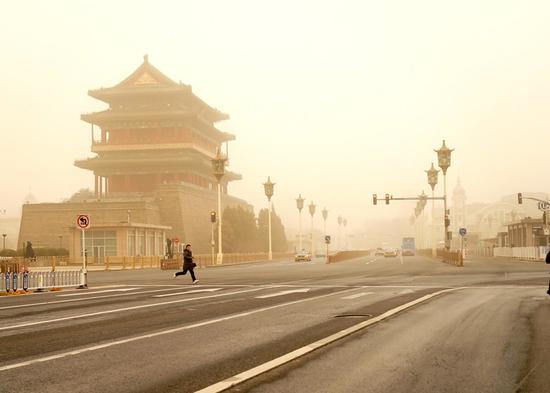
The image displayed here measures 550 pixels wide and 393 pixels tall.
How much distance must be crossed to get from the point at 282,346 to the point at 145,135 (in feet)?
257

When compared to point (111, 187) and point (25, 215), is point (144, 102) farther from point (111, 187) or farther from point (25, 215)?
point (25, 215)

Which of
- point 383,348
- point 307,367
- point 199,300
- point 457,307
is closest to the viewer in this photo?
point 307,367

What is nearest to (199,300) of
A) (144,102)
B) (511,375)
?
(511,375)

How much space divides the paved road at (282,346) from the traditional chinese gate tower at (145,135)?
67971 mm

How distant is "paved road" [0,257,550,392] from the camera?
21.2 feet

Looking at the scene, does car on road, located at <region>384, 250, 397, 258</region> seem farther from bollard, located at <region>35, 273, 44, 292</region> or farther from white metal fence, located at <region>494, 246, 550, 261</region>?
bollard, located at <region>35, 273, 44, 292</region>

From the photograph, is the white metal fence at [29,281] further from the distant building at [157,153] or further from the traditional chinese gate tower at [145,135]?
the traditional chinese gate tower at [145,135]

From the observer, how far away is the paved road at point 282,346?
6473 mm

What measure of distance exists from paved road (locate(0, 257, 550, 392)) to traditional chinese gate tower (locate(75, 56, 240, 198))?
6797cm

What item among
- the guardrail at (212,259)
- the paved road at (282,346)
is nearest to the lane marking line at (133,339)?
the paved road at (282,346)

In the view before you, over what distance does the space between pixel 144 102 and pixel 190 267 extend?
6165 cm

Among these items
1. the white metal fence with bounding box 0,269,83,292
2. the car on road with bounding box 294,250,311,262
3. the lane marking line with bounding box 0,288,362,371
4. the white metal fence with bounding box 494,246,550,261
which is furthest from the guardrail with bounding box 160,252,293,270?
the lane marking line with bounding box 0,288,362,371

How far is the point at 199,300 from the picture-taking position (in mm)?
17062

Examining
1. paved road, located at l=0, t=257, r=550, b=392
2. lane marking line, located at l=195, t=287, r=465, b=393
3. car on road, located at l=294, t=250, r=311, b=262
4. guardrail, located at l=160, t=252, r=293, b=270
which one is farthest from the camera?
car on road, located at l=294, t=250, r=311, b=262
